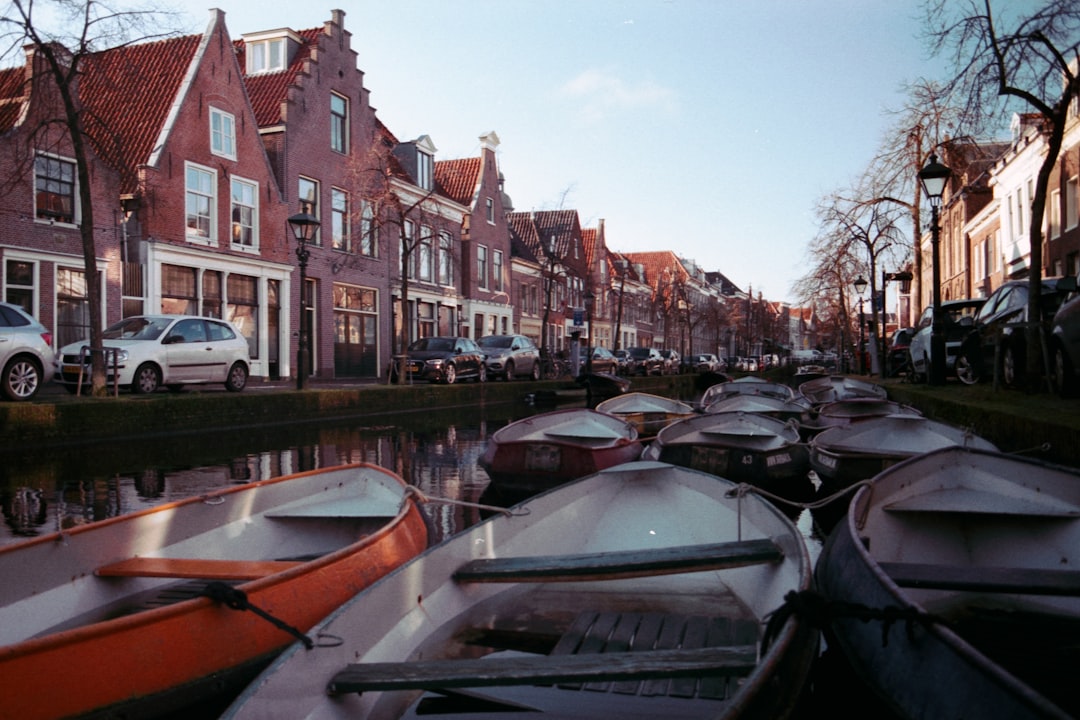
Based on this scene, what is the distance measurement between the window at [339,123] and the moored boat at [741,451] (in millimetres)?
24032

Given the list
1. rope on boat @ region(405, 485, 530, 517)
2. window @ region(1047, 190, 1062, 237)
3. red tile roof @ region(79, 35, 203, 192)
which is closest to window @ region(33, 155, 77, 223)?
red tile roof @ region(79, 35, 203, 192)

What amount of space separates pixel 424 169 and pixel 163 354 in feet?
69.8

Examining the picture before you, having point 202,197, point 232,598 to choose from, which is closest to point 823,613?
point 232,598

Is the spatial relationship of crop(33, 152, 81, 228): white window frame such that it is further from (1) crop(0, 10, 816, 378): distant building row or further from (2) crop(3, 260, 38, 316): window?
(2) crop(3, 260, 38, 316): window

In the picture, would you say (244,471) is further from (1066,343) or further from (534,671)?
(1066,343)

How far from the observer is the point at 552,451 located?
8.29 metres

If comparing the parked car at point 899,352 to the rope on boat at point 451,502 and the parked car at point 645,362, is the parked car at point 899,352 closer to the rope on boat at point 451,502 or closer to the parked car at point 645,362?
the parked car at point 645,362

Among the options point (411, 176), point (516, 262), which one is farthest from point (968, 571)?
point (516, 262)

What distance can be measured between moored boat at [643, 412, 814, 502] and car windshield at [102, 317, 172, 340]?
1164 cm

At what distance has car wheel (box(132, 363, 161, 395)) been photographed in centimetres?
1596

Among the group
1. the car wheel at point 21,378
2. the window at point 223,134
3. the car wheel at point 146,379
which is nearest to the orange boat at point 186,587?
the car wheel at point 21,378

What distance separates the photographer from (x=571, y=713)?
2.91m

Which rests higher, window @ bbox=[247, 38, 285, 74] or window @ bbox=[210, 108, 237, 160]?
window @ bbox=[247, 38, 285, 74]

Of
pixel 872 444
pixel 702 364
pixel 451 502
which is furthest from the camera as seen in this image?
pixel 702 364
